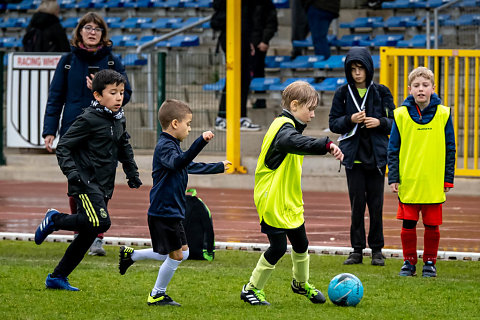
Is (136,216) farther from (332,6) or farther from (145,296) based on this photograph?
(332,6)

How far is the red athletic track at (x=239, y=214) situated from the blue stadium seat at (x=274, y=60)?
5299mm

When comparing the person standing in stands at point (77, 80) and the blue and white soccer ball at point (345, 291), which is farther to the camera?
the person standing in stands at point (77, 80)

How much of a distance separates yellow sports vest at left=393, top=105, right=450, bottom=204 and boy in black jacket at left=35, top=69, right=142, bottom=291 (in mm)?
2284

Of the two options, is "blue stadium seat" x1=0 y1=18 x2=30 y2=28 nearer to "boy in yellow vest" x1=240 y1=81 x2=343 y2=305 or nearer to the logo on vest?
the logo on vest

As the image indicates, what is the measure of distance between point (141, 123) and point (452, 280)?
9.77 m

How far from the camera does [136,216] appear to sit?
39.7ft

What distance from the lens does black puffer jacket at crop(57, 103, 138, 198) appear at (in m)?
7.33

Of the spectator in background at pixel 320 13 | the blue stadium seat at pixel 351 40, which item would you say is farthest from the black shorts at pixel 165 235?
the blue stadium seat at pixel 351 40

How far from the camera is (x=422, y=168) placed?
8.28 m

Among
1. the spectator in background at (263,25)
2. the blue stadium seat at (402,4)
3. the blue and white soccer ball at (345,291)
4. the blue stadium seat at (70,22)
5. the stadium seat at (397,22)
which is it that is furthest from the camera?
the blue stadium seat at (70,22)

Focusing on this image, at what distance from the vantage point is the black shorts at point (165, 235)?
6.82m

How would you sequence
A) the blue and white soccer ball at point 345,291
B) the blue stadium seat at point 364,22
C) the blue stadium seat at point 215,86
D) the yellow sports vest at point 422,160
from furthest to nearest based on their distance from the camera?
1. the blue stadium seat at point 364,22
2. the blue stadium seat at point 215,86
3. the yellow sports vest at point 422,160
4. the blue and white soccer ball at point 345,291

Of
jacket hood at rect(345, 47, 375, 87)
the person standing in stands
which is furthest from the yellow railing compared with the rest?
the person standing in stands

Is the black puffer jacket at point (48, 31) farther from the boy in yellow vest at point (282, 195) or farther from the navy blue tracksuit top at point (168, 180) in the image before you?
the boy in yellow vest at point (282, 195)
